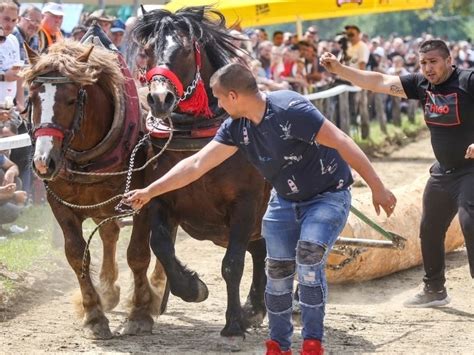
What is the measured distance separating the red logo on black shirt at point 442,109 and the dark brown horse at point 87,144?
2.07 m

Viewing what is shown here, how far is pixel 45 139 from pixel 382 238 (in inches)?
147

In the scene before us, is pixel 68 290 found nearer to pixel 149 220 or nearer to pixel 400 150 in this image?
pixel 149 220

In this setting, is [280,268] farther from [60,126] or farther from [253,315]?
[60,126]

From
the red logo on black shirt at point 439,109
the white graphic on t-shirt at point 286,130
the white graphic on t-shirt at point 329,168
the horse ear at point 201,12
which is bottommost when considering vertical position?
the white graphic on t-shirt at point 329,168

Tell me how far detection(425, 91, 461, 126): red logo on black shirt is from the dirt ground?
1.38m

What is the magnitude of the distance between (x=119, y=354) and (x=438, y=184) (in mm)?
2765

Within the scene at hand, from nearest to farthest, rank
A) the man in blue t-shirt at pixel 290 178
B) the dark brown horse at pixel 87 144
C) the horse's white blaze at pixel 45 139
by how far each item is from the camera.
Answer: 1. the man in blue t-shirt at pixel 290 178
2. the horse's white blaze at pixel 45 139
3. the dark brown horse at pixel 87 144

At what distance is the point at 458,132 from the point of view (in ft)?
25.2

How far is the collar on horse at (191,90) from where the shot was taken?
266 inches

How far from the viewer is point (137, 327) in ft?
23.5

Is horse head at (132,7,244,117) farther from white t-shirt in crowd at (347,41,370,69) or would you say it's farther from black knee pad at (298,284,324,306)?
white t-shirt in crowd at (347,41,370,69)

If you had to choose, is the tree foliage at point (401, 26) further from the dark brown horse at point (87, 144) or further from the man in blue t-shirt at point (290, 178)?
the man in blue t-shirt at point (290, 178)

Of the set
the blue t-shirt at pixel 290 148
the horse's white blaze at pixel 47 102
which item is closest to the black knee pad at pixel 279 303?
the blue t-shirt at pixel 290 148

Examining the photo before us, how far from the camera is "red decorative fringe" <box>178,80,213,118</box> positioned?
7.05 meters
